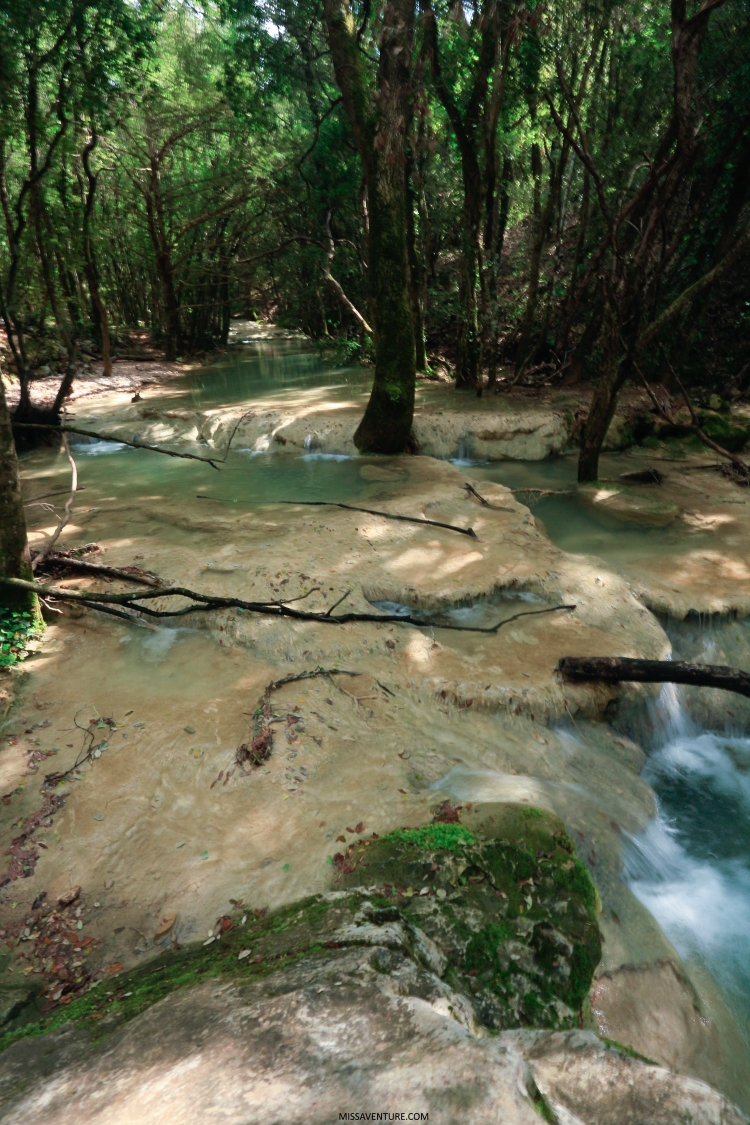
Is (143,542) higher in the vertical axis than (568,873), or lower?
higher

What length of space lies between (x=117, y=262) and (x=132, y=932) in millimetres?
23585

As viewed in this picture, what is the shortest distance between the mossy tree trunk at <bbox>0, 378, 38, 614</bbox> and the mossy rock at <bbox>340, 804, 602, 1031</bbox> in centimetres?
343

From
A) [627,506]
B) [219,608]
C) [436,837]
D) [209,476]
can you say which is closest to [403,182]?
[209,476]

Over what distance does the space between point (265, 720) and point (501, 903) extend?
209cm

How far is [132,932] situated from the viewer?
10.3ft

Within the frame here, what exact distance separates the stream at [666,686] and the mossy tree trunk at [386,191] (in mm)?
759

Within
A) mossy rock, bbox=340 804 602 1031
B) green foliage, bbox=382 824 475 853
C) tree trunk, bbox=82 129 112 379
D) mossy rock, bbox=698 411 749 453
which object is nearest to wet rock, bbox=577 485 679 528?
mossy rock, bbox=698 411 749 453

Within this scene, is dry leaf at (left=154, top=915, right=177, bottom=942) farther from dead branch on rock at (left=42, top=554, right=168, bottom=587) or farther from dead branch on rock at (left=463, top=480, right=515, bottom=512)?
dead branch on rock at (left=463, top=480, right=515, bottom=512)

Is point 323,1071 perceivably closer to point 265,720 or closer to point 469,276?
point 265,720

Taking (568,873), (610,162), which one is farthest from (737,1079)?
(610,162)

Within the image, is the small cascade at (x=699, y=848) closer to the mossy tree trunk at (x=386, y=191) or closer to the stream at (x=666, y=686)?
the stream at (x=666, y=686)

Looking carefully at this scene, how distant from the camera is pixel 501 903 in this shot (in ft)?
10.0

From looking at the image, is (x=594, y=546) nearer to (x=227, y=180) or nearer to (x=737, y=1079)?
(x=737, y=1079)

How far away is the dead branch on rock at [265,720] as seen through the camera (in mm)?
4195
